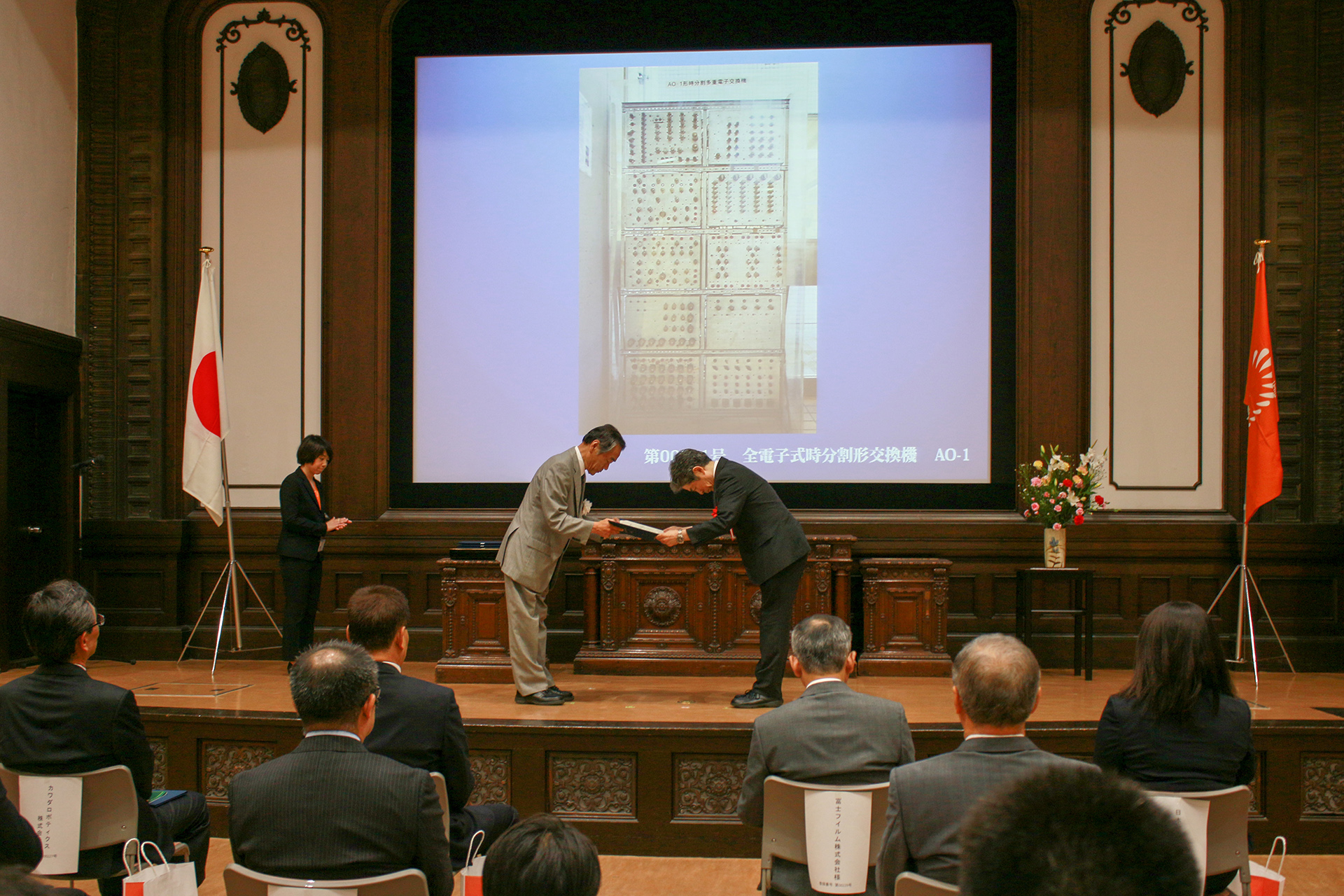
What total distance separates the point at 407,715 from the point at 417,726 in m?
0.03

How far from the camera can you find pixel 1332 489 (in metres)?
5.81

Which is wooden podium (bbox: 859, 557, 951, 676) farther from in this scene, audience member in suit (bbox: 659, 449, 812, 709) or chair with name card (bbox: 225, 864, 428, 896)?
chair with name card (bbox: 225, 864, 428, 896)

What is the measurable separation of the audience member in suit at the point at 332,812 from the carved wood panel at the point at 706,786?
6.91 ft

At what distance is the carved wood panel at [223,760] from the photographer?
401cm

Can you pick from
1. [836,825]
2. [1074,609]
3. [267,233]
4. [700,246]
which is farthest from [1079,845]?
[267,233]

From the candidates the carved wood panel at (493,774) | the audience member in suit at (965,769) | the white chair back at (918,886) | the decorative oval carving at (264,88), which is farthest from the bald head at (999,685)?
the decorative oval carving at (264,88)

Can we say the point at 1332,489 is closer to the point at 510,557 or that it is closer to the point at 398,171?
the point at 510,557

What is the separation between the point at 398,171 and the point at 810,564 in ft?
11.9

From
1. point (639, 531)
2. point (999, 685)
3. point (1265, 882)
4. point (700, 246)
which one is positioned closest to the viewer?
point (999, 685)

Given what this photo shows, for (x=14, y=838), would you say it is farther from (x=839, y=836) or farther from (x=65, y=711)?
(x=839, y=836)

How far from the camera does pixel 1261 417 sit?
17.3 ft

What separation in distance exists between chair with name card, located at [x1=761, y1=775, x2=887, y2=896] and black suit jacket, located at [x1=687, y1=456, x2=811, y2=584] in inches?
88.0

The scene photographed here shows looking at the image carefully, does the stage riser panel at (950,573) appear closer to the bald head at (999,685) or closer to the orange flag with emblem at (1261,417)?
the orange flag with emblem at (1261,417)

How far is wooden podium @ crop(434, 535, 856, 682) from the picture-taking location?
17.7 ft
